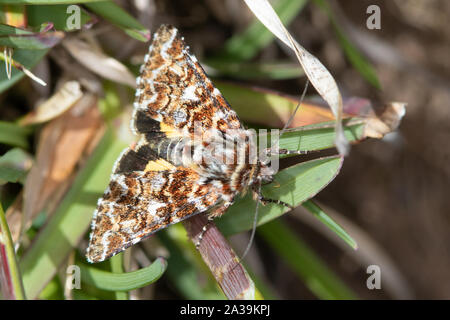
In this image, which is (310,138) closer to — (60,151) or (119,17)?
(119,17)

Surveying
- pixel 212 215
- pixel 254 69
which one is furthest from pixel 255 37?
pixel 212 215

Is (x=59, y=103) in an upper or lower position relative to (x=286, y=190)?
upper

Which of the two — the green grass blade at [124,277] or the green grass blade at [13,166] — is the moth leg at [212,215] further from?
the green grass blade at [13,166]

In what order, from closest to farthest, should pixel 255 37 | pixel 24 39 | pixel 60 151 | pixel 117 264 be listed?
pixel 24 39, pixel 117 264, pixel 60 151, pixel 255 37

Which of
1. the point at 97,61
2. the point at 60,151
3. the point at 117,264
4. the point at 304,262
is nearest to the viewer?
the point at 117,264

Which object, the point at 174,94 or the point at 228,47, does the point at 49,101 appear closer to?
the point at 174,94

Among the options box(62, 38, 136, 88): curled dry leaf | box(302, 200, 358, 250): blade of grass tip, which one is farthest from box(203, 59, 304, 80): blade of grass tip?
box(302, 200, 358, 250): blade of grass tip

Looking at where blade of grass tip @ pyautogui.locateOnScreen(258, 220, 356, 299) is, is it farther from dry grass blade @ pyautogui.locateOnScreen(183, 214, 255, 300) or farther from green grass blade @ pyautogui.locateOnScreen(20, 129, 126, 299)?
green grass blade @ pyautogui.locateOnScreen(20, 129, 126, 299)

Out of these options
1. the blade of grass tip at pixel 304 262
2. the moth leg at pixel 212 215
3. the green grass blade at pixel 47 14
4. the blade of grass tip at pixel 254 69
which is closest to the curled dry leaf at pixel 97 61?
the green grass blade at pixel 47 14
